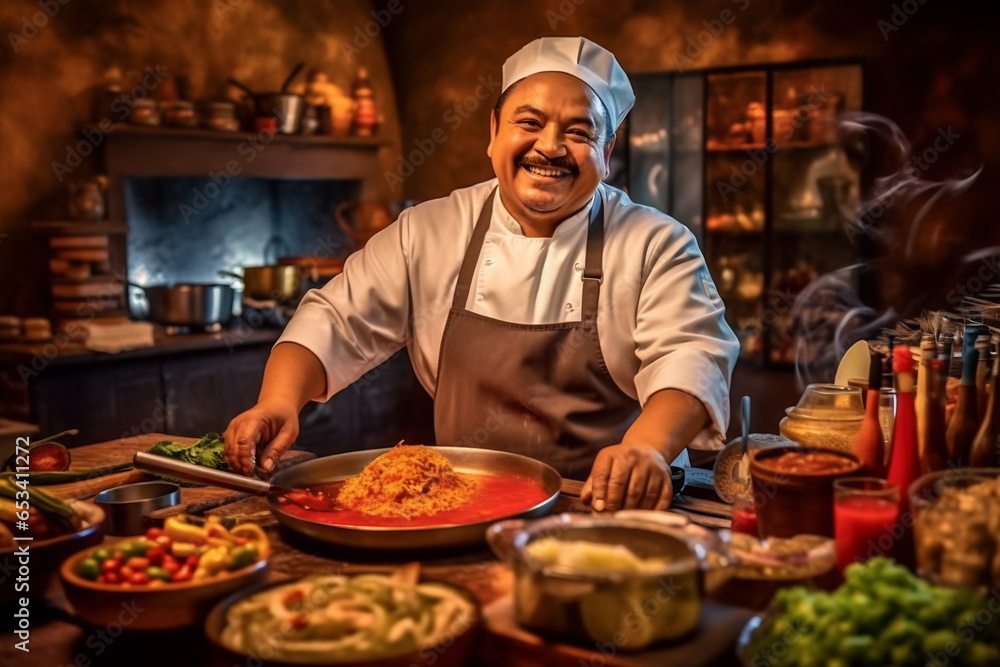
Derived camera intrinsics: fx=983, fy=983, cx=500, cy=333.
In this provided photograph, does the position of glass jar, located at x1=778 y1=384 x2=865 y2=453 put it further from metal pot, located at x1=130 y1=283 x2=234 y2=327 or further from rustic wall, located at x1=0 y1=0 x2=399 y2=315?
rustic wall, located at x1=0 y1=0 x2=399 y2=315

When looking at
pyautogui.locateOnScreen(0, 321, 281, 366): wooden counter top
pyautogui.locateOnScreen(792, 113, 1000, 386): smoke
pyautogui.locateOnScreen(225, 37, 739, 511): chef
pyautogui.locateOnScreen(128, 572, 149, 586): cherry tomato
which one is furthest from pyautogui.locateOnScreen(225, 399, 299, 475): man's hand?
pyautogui.locateOnScreen(792, 113, 1000, 386): smoke

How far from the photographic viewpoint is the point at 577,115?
2.61 m

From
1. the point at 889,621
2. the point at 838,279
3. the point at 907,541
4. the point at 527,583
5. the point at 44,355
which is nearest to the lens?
the point at 889,621

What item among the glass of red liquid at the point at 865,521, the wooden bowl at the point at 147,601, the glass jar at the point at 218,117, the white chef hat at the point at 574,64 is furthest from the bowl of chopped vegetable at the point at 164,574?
the glass jar at the point at 218,117

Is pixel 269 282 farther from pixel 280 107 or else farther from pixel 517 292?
pixel 517 292

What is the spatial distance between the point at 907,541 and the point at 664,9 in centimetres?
534

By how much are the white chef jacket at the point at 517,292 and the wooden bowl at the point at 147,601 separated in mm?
1183

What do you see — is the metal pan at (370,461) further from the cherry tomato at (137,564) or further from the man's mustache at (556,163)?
the man's mustache at (556,163)

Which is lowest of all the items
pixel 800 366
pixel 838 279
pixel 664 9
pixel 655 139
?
pixel 800 366

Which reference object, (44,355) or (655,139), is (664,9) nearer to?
(655,139)

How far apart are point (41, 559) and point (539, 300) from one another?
1.48m

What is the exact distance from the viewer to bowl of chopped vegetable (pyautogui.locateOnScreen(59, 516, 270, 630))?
1502 mm

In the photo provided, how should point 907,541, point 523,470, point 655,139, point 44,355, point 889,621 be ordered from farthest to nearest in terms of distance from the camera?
point 655,139 < point 44,355 < point 523,470 < point 907,541 < point 889,621

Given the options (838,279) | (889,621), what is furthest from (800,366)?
(889,621)
